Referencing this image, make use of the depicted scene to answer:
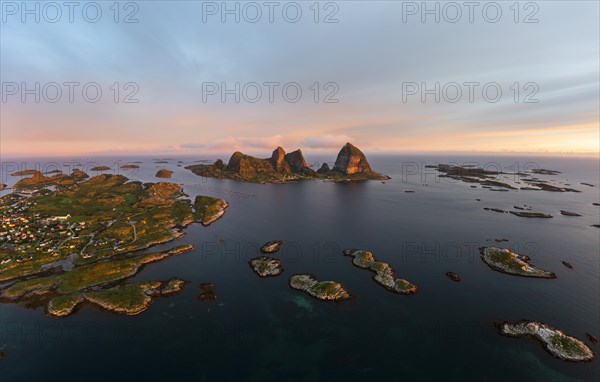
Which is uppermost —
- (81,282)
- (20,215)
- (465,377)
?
(20,215)

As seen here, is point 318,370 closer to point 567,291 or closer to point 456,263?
point 456,263

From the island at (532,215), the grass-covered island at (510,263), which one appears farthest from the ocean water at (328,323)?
the island at (532,215)

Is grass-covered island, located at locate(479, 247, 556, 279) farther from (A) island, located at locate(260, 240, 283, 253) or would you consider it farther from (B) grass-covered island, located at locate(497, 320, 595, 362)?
(A) island, located at locate(260, 240, 283, 253)

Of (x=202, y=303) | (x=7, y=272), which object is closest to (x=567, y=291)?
(x=202, y=303)

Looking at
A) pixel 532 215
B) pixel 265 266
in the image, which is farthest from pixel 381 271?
pixel 532 215

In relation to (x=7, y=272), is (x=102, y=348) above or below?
below

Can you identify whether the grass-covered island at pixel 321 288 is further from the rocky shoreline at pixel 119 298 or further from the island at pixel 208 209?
the island at pixel 208 209

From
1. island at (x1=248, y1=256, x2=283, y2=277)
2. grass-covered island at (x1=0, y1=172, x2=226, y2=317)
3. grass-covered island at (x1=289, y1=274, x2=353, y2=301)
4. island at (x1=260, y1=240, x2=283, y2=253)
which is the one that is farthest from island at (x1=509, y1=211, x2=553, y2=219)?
grass-covered island at (x1=0, y1=172, x2=226, y2=317)
